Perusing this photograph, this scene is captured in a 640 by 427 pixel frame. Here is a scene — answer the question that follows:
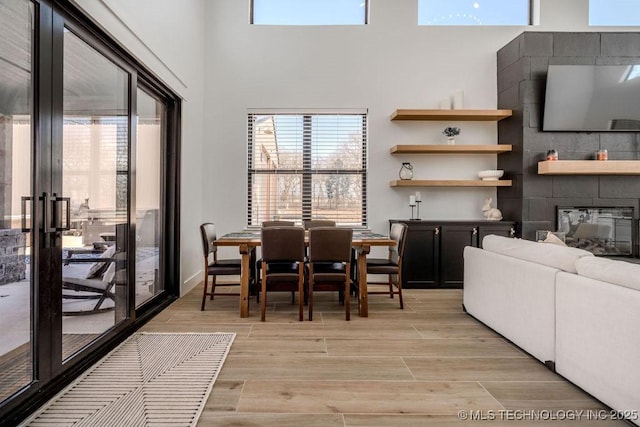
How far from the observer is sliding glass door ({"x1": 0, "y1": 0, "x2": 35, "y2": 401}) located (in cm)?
182

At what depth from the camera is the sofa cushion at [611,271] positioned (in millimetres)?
1851

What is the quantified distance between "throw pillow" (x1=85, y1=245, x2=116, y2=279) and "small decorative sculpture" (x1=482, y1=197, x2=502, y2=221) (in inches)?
174

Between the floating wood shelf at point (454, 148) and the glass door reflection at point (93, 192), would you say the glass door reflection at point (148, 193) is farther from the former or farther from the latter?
the floating wood shelf at point (454, 148)

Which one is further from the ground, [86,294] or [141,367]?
[86,294]

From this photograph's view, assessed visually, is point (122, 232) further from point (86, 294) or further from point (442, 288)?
point (442, 288)

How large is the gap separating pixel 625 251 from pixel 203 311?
5.09 metres

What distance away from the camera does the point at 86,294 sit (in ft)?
8.72

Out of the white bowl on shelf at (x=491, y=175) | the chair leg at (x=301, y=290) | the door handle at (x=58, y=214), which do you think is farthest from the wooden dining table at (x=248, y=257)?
the white bowl on shelf at (x=491, y=175)

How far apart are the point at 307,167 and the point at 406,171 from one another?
4.56ft

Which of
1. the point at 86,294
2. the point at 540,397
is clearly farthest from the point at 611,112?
the point at 86,294

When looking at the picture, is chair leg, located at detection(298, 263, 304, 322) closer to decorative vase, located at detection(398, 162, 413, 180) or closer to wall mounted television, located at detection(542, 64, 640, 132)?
decorative vase, located at detection(398, 162, 413, 180)

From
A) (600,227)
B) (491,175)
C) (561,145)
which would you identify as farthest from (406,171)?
(600,227)

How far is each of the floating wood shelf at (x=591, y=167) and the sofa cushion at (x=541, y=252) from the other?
6.18ft

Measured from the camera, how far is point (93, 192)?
2.67 metres
